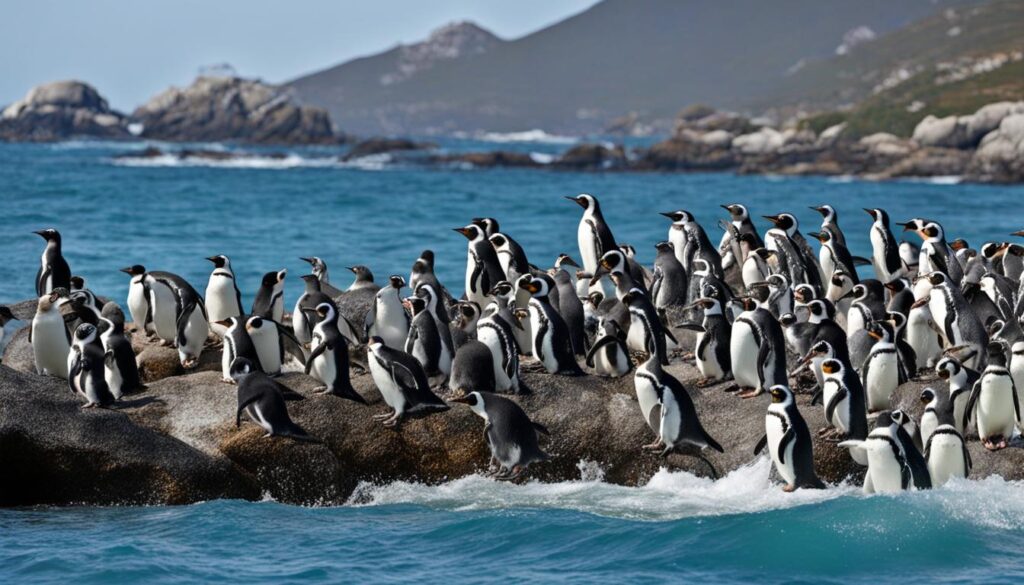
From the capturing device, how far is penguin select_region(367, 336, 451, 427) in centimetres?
1003

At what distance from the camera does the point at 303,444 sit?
991 centimetres

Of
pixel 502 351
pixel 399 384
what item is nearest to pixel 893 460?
pixel 502 351

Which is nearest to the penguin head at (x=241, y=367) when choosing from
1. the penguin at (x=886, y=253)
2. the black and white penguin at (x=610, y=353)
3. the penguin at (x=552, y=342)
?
the penguin at (x=552, y=342)

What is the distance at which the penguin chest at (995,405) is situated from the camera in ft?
32.0

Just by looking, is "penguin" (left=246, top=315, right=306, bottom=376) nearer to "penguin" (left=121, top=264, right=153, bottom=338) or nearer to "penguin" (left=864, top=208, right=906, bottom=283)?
"penguin" (left=121, top=264, right=153, bottom=338)

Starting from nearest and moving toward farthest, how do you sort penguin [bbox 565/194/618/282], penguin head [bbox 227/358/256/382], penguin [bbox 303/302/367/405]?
1. penguin head [bbox 227/358/256/382]
2. penguin [bbox 303/302/367/405]
3. penguin [bbox 565/194/618/282]

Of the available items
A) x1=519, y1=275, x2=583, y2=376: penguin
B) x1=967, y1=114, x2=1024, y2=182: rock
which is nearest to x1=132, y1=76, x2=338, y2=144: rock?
x1=967, y1=114, x2=1024, y2=182: rock

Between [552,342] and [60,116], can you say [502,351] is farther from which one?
[60,116]

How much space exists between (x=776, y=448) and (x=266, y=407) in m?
3.52

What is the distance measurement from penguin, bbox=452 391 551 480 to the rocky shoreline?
0.28 meters

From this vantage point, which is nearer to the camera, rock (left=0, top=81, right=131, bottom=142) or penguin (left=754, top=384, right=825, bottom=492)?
penguin (left=754, top=384, right=825, bottom=492)

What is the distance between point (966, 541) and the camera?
8906mm

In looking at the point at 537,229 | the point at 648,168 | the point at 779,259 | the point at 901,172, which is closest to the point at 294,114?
the point at 648,168

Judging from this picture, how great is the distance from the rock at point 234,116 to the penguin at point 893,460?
101 metres
